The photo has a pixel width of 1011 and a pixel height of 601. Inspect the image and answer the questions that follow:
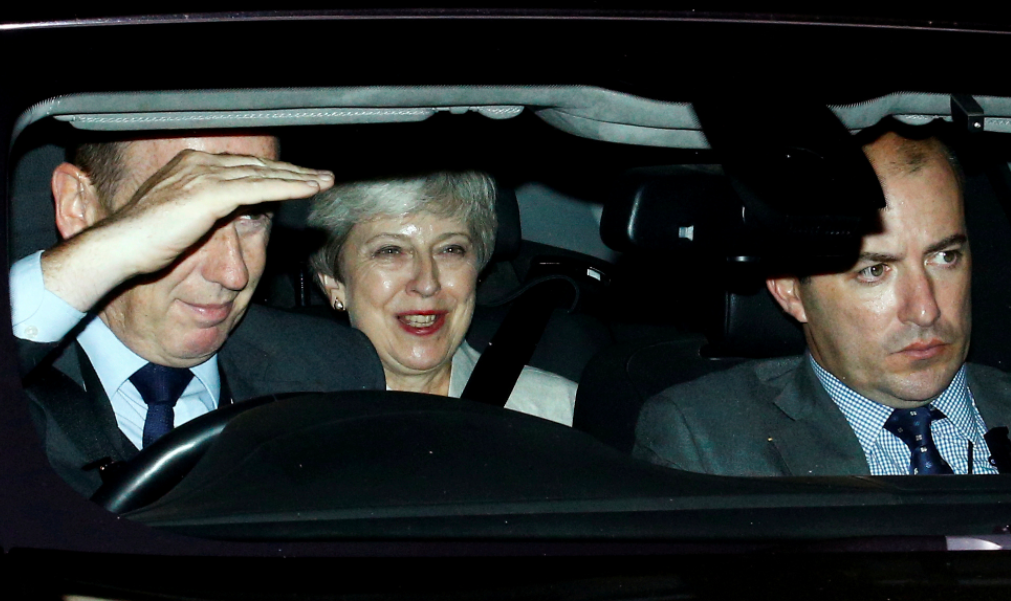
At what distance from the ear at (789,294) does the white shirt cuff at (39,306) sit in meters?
1.44

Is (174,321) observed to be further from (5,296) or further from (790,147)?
(790,147)

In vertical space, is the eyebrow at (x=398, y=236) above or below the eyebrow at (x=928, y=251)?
below

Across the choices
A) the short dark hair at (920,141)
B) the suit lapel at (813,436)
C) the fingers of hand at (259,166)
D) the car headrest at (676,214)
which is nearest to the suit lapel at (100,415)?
the fingers of hand at (259,166)

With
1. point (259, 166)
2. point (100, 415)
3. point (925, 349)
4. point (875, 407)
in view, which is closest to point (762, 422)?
point (875, 407)

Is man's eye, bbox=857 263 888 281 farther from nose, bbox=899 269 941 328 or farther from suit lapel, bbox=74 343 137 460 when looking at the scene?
suit lapel, bbox=74 343 137 460

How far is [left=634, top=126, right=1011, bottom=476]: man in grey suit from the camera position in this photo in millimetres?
2461

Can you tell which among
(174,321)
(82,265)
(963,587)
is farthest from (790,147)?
(174,321)

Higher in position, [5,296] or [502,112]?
[502,112]

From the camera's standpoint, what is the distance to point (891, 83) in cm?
174

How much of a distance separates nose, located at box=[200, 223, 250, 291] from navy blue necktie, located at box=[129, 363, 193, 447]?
0.20m

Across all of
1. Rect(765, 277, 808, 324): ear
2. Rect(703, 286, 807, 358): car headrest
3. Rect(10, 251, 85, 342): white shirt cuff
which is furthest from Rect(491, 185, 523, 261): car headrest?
Rect(10, 251, 85, 342): white shirt cuff

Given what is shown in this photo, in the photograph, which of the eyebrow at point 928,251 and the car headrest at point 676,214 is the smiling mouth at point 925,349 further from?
the car headrest at point 676,214

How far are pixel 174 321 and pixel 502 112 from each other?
0.95m

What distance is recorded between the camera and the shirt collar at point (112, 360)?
2.28 meters
